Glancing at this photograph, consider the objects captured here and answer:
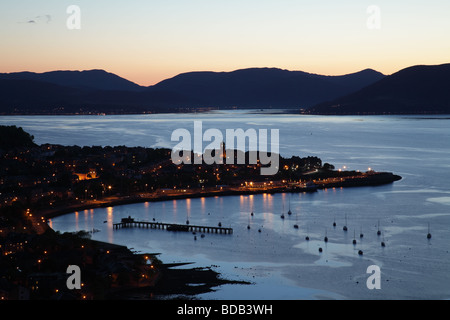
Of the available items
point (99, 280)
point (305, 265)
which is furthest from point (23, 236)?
point (305, 265)

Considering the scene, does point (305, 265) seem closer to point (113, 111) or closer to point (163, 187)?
point (163, 187)

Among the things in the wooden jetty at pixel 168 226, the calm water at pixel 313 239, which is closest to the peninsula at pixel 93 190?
the calm water at pixel 313 239

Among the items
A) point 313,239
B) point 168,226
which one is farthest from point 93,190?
point 313,239

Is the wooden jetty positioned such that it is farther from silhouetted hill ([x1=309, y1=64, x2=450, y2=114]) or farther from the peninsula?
silhouetted hill ([x1=309, y1=64, x2=450, y2=114])

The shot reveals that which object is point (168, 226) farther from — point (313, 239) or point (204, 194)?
point (204, 194)

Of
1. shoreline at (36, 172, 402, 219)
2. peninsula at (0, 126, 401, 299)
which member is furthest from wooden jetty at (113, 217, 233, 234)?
shoreline at (36, 172, 402, 219)

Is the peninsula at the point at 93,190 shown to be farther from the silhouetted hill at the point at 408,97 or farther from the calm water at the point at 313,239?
the silhouetted hill at the point at 408,97
